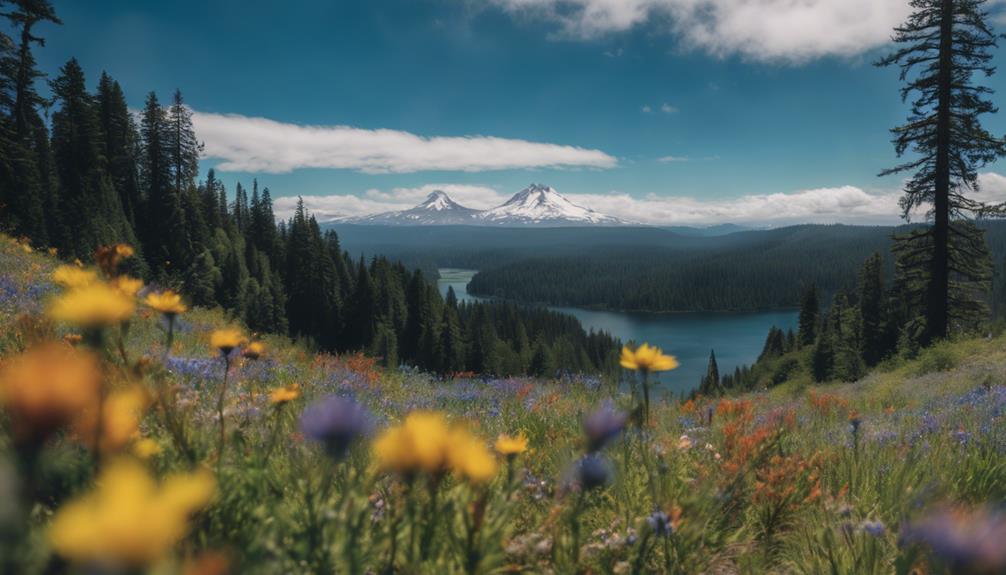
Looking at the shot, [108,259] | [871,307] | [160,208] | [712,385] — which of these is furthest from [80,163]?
[871,307]

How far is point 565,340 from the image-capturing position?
280 feet

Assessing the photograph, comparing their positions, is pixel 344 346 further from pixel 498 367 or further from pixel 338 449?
pixel 338 449

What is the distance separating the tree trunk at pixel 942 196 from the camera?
54.0 ft

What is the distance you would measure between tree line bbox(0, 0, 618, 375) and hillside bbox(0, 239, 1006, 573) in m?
10.5

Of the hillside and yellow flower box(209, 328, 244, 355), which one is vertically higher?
yellow flower box(209, 328, 244, 355)

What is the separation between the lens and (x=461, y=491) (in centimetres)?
174

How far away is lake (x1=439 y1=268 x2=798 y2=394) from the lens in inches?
3913

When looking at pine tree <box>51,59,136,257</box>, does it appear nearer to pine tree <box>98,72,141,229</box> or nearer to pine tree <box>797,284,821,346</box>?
pine tree <box>98,72,141,229</box>

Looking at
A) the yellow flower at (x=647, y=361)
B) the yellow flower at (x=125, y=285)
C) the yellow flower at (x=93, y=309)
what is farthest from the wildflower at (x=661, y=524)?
the yellow flower at (x=125, y=285)

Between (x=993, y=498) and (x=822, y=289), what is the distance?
209 meters

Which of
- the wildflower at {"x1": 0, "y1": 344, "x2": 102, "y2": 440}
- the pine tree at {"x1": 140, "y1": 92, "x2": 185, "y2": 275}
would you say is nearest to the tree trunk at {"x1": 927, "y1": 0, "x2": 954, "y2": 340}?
the wildflower at {"x1": 0, "y1": 344, "x2": 102, "y2": 440}

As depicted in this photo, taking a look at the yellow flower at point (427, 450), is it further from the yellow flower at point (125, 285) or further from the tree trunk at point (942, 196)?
the tree trunk at point (942, 196)

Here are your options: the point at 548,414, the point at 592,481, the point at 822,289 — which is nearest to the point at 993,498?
the point at 592,481

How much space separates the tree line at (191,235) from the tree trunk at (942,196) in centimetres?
1273
